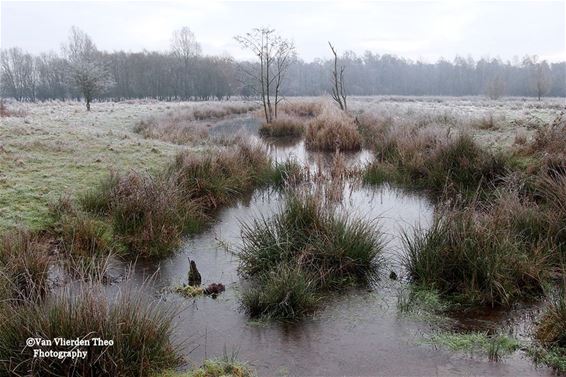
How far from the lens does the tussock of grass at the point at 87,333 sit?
10.5 feet

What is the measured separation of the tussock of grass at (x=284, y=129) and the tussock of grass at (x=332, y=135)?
2.88m

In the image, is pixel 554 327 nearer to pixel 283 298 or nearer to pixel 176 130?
pixel 283 298

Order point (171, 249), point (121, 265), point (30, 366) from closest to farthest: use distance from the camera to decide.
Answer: point (30, 366), point (121, 265), point (171, 249)

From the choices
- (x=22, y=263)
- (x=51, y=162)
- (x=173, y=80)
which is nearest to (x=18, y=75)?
(x=173, y=80)

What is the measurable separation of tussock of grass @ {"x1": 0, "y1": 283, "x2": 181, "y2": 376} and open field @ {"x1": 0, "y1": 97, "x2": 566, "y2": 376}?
2cm

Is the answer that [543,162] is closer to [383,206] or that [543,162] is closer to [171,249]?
[383,206]

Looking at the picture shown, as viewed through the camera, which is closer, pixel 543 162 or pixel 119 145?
pixel 543 162

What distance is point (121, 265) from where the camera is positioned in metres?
5.96

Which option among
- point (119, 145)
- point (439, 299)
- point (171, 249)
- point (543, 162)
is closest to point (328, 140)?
point (119, 145)

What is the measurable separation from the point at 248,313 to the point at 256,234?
1.40 meters

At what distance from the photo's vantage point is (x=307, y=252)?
544 cm

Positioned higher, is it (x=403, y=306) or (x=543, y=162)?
(x=543, y=162)

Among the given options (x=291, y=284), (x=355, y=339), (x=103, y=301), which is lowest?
(x=355, y=339)

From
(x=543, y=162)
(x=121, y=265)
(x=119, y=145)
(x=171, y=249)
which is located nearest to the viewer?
(x=121, y=265)
